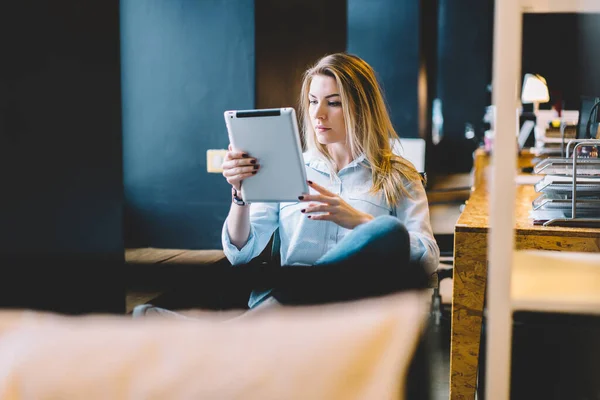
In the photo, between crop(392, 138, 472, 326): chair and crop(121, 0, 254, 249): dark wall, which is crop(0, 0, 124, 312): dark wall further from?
crop(121, 0, 254, 249): dark wall

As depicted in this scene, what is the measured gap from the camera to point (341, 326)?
100 cm

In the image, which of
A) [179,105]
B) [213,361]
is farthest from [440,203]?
[213,361]

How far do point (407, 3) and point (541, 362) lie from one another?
838cm

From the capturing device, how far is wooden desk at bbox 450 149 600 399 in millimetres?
1925

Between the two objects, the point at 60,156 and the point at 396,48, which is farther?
the point at 396,48

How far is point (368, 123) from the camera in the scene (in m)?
2.06

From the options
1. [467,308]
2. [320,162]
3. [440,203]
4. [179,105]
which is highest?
[179,105]

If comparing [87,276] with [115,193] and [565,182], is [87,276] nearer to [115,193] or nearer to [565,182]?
[115,193]

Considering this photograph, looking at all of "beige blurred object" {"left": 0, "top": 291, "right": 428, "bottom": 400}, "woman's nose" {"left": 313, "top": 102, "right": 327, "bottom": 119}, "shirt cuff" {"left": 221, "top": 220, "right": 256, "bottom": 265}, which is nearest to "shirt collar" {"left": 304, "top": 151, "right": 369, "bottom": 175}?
"woman's nose" {"left": 313, "top": 102, "right": 327, "bottom": 119}

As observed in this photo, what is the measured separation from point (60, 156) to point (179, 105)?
7.50ft

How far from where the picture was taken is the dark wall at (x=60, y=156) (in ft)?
5.45

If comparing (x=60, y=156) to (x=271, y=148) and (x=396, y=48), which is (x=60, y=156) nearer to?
(x=271, y=148)

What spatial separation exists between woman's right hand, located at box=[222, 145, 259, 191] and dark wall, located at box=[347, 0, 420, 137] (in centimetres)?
776

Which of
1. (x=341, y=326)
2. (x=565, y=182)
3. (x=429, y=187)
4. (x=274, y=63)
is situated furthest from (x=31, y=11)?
(x=429, y=187)
